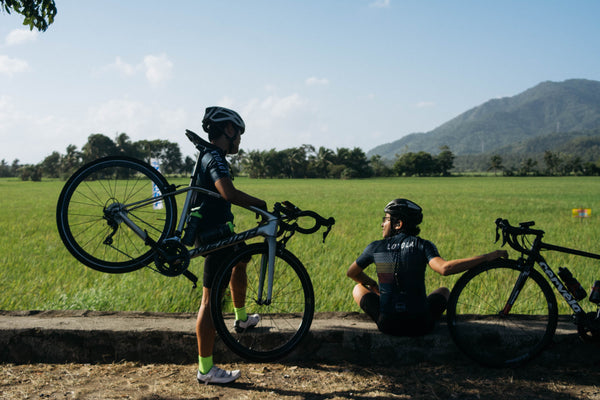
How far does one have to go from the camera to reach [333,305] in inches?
184

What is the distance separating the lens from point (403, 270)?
3.11 metres

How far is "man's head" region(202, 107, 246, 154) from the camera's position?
3.08 meters

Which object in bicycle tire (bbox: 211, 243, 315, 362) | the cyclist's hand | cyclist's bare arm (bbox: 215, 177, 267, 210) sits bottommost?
bicycle tire (bbox: 211, 243, 315, 362)

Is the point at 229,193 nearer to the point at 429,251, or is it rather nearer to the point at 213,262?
the point at 213,262

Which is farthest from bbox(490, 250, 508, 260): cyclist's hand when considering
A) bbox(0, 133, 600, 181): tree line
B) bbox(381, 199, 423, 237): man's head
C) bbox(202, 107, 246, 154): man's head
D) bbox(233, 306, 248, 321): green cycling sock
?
bbox(0, 133, 600, 181): tree line

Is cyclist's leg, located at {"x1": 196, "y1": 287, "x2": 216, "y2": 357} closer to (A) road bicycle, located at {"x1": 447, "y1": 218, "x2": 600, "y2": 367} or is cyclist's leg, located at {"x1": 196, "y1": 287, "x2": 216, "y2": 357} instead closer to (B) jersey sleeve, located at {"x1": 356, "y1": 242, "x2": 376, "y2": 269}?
(B) jersey sleeve, located at {"x1": 356, "y1": 242, "x2": 376, "y2": 269}

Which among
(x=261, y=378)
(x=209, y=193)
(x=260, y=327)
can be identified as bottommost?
(x=261, y=378)

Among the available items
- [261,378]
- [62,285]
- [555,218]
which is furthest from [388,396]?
[555,218]

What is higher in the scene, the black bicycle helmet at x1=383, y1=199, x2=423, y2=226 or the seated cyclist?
the black bicycle helmet at x1=383, y1=199, x2=423, y2=226

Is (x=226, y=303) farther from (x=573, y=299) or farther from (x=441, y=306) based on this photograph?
(x=573, y=299)

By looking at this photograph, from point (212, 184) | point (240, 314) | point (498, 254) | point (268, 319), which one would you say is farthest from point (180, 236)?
point (498, 254)

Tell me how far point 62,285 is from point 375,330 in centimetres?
446

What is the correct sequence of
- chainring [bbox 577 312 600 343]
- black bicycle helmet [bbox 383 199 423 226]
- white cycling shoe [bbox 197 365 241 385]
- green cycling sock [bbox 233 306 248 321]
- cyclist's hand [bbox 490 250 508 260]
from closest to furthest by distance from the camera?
white cycling shoe [bbox 197 365 241 385]
cyclist's hand [bbox 490 250 508 260]
chainring [bbox 577 312 600 343]
black bicycle helmet [bbox 383 199 423 226]
green cycling sock [bbox 233 306 248 321]

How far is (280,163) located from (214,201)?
92.6 m
